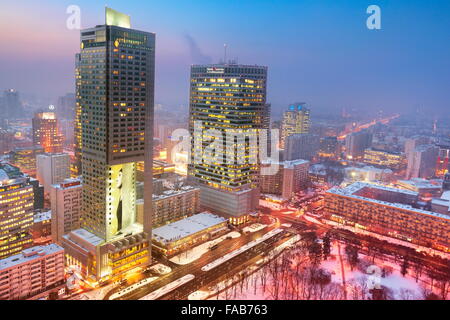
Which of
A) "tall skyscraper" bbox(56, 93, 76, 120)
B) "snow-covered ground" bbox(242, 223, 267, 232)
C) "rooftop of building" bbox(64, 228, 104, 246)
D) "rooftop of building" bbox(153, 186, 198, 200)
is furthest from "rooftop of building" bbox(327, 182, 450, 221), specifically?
"tall skyscraper" bbox(56, 93, 76, 120)

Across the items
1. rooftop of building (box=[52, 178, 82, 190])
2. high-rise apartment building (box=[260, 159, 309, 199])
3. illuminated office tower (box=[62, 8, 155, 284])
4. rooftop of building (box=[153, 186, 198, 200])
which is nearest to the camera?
illuminated office tower (box=[62, 8, 155, 284])

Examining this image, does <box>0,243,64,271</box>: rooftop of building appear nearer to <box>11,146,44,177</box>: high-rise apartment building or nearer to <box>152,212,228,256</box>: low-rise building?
<box>152,212,228,256</box>: low-rise building

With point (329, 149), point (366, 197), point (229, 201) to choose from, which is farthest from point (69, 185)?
point (329, 149)

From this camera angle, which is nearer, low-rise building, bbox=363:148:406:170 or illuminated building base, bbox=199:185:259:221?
illuminated building base, bbox=199:185:259:221

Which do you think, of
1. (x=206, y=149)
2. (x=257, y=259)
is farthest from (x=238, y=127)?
(x=257, y=259)

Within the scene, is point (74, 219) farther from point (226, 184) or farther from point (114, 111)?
point (226, 184)

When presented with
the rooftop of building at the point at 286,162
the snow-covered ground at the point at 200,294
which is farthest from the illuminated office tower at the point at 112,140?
the rooftop of building at the point at 286,162
